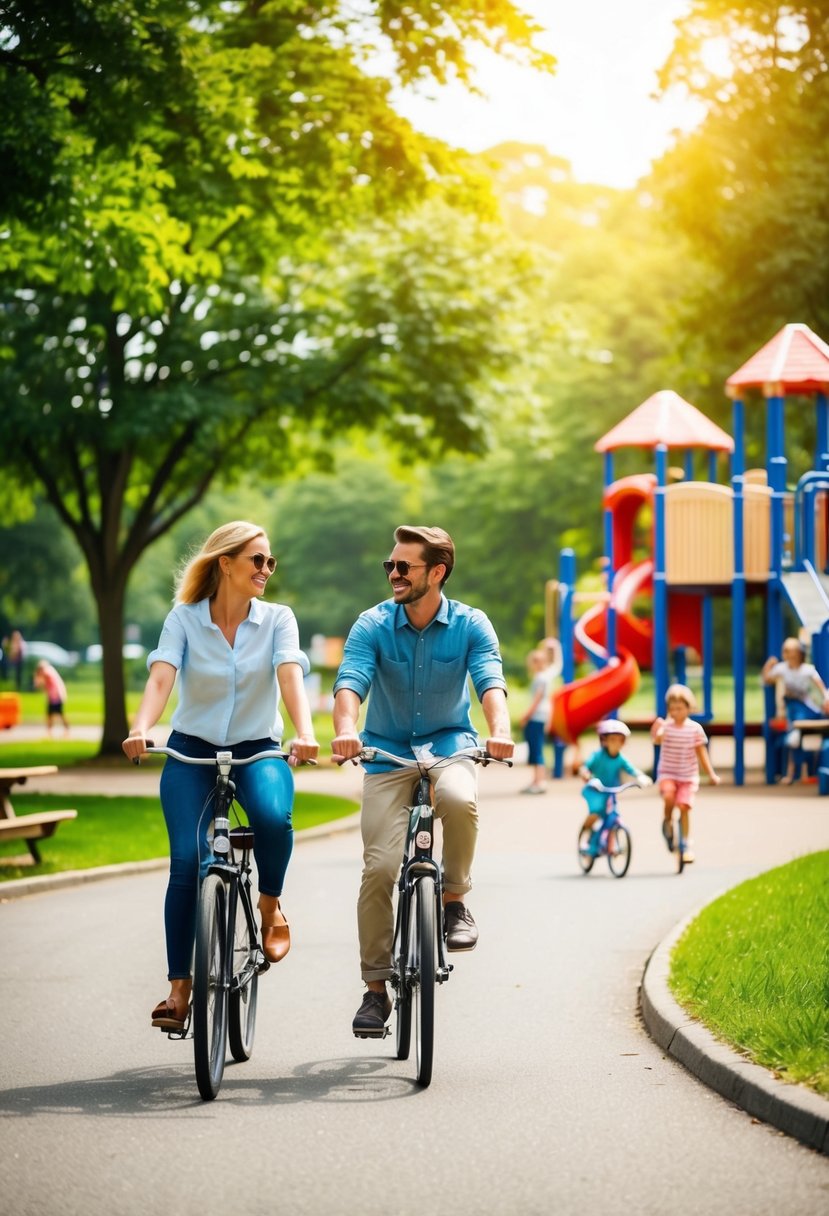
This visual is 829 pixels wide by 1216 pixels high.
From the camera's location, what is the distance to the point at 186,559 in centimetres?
718

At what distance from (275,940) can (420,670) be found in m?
1.11

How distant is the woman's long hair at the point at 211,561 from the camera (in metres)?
6.68

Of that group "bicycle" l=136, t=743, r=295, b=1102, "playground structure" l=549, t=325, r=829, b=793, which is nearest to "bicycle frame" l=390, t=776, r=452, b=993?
"bicycle" l=136, t=743, r=295, b=1102

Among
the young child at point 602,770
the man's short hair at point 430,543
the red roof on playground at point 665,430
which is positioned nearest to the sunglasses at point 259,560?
the man's short hair at point 430,543

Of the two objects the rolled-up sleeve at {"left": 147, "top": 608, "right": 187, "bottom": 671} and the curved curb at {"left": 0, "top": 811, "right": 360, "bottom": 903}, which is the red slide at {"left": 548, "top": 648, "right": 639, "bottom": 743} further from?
the rolled-up sleeve at {"left": 147, "top": 608, "right": 187, "bottom": 671}

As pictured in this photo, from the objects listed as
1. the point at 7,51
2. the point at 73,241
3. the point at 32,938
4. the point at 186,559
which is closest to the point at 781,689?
the point at 73,241

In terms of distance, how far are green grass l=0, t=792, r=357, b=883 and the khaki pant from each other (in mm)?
6531

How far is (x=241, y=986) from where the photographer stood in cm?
663

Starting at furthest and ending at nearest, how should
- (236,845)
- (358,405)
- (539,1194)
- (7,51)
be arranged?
(358,405), (7,51), (236,845), (539,1194)

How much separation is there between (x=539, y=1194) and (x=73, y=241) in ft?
43.6

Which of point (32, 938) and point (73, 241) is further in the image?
point (73, 241)

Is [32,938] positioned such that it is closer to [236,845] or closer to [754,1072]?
[236,845]

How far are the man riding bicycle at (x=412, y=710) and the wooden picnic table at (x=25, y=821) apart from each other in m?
6.34

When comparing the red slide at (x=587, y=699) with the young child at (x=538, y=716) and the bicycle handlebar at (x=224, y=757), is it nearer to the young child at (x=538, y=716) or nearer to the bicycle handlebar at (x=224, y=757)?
the young child at (x=538, y=716)
